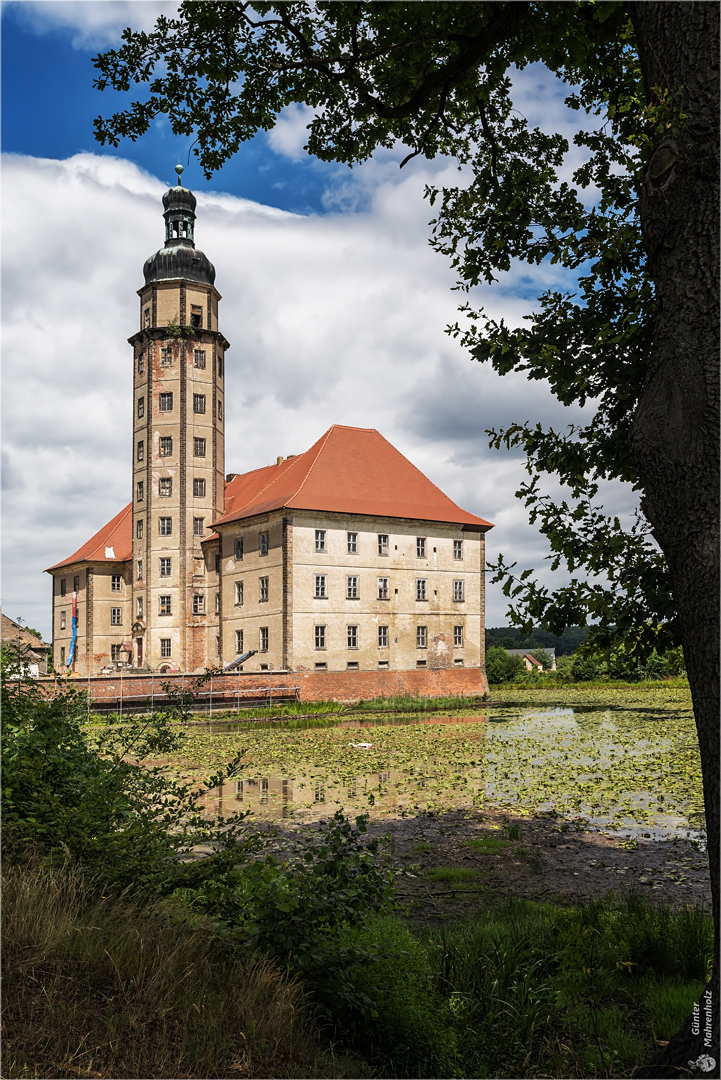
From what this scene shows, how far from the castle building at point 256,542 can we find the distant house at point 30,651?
115ft

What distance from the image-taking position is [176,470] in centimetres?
4866

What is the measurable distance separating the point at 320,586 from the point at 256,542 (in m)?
4.72

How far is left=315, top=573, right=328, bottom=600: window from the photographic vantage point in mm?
44062

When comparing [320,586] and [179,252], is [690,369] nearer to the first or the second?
[320,586]

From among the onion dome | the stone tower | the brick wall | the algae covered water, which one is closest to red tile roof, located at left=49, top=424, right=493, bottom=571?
the stone tower

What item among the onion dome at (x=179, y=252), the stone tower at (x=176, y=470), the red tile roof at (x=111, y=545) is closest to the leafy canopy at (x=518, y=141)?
the stone tower at (x=176, y=470)

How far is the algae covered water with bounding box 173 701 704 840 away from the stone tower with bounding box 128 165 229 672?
20144mm

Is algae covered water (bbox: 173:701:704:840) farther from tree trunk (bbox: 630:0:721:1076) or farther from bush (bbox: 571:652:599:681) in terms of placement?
bush (bbox: 571:652:599:681)

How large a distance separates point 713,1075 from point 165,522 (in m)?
47.6

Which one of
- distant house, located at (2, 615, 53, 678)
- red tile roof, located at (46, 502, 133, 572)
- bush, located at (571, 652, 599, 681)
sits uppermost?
red tile roof, located at (46, 502, 133, 572)

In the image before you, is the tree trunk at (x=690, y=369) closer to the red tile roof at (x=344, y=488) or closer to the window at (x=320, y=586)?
the red tile roof at (x=344, y=488)

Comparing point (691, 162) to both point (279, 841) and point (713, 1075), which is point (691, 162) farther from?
point (279, 841)

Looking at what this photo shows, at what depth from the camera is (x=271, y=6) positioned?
627 centimetres

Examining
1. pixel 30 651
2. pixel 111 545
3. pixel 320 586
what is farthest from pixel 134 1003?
pixel 111 545
